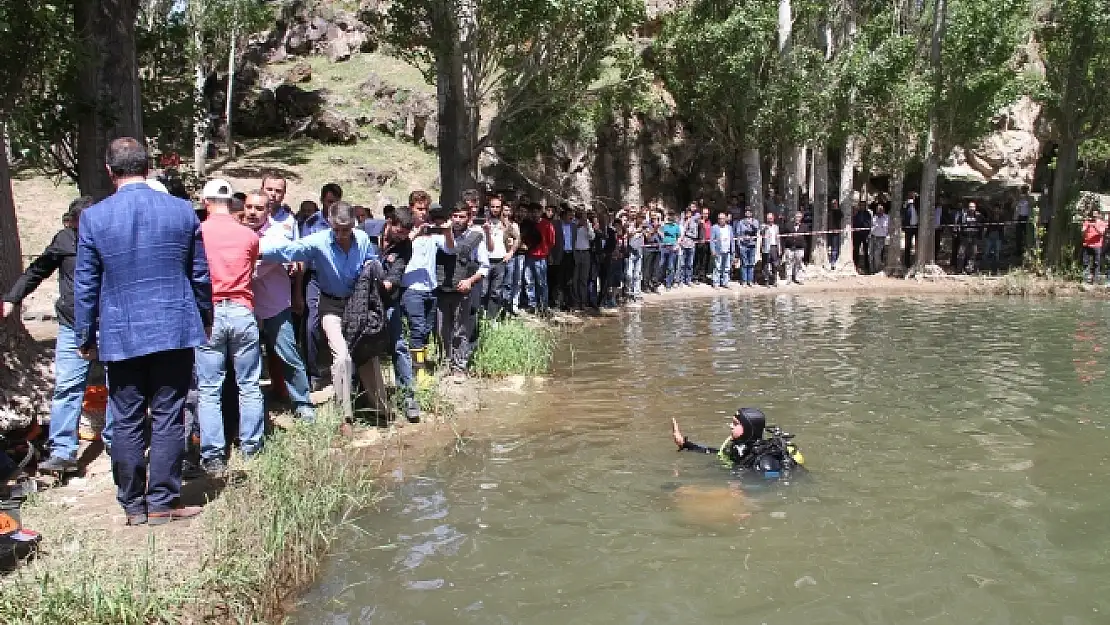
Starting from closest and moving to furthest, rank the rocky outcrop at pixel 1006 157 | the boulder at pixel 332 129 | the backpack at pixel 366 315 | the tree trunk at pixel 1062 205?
the backpack at pixel 366 315
the tree trunk at pixel 1062 205
the boulder at pixel 332 129
the rocky outcrop at pixel 1006 157

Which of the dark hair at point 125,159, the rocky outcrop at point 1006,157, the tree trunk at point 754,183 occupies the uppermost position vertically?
the rocky outcrop at point 1006,157

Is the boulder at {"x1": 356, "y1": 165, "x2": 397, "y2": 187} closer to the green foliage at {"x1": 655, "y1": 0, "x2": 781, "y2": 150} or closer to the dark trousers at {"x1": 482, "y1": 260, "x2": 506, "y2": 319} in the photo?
the green foliage at {"x1": 655, "y1": 0, "x2": 781, "y2": 150}

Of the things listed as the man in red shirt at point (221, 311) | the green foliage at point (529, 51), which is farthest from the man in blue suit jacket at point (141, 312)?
the green foliage at point (529, 51)

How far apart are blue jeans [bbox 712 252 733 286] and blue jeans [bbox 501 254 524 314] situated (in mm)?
8929

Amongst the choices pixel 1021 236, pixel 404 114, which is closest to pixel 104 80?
pixel 404 114

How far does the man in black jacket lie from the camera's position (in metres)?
6.17

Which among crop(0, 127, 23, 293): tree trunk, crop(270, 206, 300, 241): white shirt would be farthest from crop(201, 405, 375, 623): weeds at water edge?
crop(0, 127, 23, 293): tree trunk

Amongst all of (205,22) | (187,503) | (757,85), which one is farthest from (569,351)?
(205,22)

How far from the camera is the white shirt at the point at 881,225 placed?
25.2 meters

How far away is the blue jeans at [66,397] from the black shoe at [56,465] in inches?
1.1

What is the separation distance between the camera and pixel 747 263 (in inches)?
901

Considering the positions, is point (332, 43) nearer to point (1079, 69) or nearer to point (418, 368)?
point (1079, 69)

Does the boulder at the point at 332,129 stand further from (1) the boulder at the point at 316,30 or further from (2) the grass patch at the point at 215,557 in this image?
(2) the grass patch at the point at 215,557

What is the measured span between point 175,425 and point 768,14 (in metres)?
21.5
